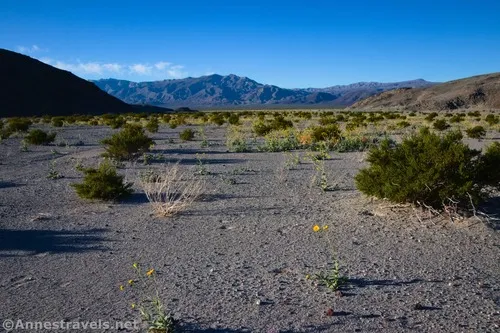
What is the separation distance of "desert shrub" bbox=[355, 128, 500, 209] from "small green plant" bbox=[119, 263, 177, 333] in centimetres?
410

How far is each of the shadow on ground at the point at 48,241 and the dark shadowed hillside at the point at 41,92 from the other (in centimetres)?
7469

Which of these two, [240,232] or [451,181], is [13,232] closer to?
[240,232]

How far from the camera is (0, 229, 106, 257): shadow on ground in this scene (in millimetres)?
6574

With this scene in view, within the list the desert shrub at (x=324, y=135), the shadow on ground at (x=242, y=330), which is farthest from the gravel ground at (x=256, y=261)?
the desert shrub at (x=324, y=135)

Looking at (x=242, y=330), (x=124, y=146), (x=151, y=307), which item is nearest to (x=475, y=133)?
(x=124, y=146)

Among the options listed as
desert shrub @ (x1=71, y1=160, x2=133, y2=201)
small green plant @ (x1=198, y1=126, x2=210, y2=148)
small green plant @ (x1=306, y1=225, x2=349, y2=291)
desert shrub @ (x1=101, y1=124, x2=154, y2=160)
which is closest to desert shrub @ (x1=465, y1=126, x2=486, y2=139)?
small green plant @ (x1=198, y1=126, x2=210, y2=148)

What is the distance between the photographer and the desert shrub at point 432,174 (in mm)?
7145

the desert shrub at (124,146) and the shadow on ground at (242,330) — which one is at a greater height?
the desert shrub at (124,146)

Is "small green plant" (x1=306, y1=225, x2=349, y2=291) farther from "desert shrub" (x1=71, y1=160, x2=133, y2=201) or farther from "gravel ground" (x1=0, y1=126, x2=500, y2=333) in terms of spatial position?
"desert shrub" (x1=71, y1=160, x2=133, y2=201)

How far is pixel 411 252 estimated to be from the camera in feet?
20.4

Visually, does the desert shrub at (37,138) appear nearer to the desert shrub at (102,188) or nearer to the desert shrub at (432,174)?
the desert shrub at (102,188)

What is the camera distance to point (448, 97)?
9588 cm

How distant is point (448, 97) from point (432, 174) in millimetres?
97367

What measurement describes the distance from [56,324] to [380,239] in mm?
4391
